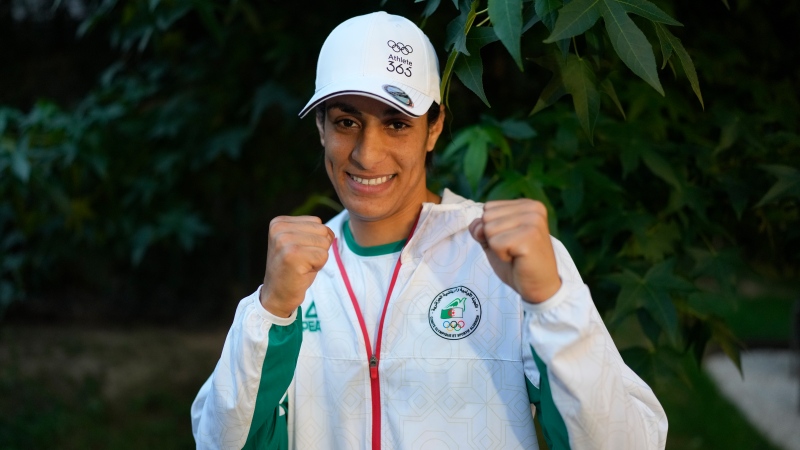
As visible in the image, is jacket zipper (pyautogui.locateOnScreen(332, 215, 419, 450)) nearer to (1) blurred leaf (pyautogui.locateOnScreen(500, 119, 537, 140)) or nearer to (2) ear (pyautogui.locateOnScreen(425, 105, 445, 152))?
(2) ear (pyautogui.locateOnScreen(425, 105, 445, 152))

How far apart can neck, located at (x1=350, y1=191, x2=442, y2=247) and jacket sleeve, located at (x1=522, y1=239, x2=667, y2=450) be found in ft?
1.64

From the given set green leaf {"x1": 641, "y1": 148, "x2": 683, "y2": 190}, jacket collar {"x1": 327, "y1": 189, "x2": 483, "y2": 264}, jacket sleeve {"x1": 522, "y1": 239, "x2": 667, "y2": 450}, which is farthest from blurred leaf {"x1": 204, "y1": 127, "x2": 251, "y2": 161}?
jacket sleeve {"x1": 522, "y1": 239, "x2": 667, "y2": 450}

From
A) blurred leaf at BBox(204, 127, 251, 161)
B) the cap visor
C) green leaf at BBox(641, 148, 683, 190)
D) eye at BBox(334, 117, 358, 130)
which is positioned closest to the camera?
the cap visor

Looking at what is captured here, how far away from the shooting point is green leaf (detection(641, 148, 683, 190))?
2178mm

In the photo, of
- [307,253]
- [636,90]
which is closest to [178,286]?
[636,90]

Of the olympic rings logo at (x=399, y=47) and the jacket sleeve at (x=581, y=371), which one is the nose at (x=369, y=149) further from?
the jacket sleeve at (x=581, y=371)

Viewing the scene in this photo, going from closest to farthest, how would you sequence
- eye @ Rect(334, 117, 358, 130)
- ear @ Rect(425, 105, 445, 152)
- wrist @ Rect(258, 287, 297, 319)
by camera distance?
wrist @ Rect(258, 287, 297, 319), eye @ Rect(334, 117, 358, 130), ear @ Rect(425, 105, 445, 152)

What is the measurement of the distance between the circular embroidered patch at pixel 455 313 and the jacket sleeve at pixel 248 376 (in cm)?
29

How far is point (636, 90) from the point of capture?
244 centimetres

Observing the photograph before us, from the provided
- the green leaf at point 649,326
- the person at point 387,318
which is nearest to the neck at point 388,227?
the person at point 387,318

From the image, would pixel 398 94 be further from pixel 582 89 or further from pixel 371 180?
pixel 582 89

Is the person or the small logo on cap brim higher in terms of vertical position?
the small logo on cap brim

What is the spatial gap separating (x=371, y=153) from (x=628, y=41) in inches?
22.1

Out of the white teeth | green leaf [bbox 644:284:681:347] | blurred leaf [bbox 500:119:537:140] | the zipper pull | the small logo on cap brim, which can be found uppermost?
the small logo on cap brim
